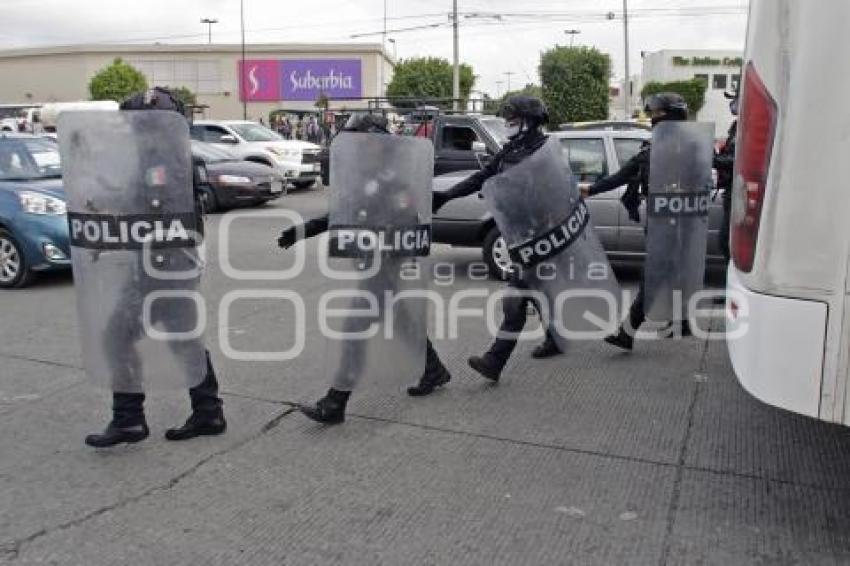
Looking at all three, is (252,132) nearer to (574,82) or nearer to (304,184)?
(304,184)

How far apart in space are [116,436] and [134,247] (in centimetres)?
99

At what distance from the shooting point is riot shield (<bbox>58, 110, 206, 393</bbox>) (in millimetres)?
4047

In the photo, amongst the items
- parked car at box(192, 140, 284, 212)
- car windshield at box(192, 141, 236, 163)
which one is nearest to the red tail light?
parked car at box(192, 140, 284, 212)

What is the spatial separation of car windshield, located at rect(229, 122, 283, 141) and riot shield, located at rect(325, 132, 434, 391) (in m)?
16.0

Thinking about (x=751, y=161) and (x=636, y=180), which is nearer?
(x=751, y=161)

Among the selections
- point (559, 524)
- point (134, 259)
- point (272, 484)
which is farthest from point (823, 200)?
point (134, 259)

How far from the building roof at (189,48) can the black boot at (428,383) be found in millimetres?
66492

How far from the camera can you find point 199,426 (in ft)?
15.0

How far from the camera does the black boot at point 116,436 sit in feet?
14.2

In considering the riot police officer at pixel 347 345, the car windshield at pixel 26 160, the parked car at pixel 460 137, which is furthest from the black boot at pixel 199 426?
the parked car at pixel 460 137

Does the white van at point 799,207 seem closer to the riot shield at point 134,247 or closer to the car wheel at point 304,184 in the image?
the riot shield at point 134,247

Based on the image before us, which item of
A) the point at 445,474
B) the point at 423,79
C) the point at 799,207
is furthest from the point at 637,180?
the point at 423,79

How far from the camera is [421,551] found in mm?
3350

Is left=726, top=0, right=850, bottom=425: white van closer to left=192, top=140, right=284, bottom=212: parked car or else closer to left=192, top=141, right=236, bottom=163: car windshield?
left=192, top=140, right=284, bottom=212: parked car
